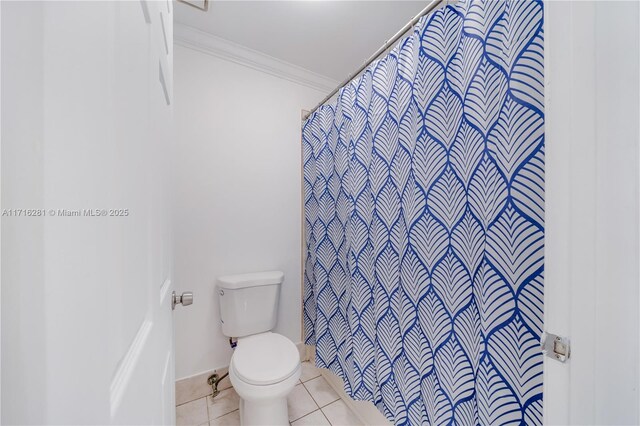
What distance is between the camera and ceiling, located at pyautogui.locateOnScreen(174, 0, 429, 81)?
51.9 inches

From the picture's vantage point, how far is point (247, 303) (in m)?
1.55

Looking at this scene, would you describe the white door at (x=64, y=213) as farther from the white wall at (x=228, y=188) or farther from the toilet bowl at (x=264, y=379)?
the white wall at (x=228, y=188)

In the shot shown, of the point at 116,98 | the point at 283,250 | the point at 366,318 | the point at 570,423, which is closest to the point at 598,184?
the point at 570,423

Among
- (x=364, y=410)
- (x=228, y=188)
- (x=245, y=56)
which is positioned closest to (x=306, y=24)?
(x=245, y=56)

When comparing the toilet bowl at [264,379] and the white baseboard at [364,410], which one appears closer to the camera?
the toilet bowl at [264,379]

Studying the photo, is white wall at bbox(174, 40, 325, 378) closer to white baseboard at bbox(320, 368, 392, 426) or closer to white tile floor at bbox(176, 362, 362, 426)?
white tile floor at bbox(176, 362, 362, 426)

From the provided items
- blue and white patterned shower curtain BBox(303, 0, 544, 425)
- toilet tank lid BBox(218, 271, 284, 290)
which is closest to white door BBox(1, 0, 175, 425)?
blue and white patterned shower curtain BBox(303, 0, 544, 425)

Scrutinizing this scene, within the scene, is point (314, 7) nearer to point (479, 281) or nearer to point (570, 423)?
point (479, 281)

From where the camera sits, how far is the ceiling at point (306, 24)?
132 cm

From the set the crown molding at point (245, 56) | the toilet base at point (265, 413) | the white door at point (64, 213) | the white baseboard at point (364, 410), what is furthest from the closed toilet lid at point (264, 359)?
the crown molding at point (245, 56)

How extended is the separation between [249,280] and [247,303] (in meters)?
0.14

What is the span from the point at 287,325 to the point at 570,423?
5.38 ft

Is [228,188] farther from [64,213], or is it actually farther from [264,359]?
[64,213]

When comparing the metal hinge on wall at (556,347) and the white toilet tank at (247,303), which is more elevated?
the metal hinge on wall at (556,347)
